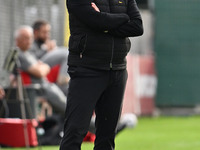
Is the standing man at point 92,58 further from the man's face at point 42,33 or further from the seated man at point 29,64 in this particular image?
the man's face at point 42,33

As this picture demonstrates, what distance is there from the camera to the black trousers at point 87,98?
4906 mm

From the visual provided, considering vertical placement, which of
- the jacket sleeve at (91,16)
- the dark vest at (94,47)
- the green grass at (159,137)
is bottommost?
the green grass at (159,137)

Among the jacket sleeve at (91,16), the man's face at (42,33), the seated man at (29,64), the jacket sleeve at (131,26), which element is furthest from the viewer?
the man's face at (42,33)

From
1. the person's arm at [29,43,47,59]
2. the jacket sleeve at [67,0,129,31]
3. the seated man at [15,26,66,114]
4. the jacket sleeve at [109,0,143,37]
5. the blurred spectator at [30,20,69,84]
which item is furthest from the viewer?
the person's arm at [29,43,47,59]

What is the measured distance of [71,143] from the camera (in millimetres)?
4891

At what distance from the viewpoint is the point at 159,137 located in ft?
36.3

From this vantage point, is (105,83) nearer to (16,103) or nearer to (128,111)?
(16,103)

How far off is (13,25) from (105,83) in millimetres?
7931

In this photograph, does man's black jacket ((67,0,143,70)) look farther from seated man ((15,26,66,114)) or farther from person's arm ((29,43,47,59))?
person's arm ((29,43,47,59))

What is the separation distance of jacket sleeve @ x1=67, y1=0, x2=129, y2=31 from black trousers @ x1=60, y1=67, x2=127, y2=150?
1.08 ft

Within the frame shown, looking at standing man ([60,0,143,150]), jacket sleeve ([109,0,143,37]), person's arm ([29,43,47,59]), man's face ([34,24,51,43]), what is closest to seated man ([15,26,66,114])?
man's face ([34,24,51,43])

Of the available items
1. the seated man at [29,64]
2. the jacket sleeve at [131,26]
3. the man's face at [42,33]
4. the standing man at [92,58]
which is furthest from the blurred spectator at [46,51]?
the standing man at [92,58]

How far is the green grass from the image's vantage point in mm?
9172

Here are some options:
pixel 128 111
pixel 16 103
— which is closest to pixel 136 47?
pixel 128 111
